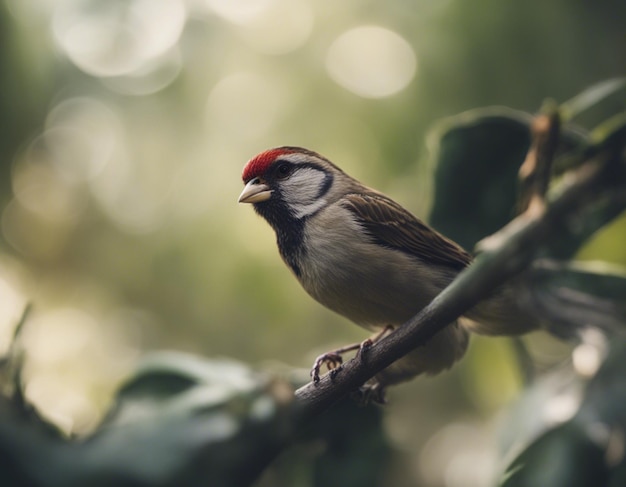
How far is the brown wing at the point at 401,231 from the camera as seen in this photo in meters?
0.60

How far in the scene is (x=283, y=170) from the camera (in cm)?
70

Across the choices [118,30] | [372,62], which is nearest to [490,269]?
[372,62]

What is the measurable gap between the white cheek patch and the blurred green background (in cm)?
11

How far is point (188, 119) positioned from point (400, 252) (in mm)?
584

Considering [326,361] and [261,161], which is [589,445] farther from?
[261,161]

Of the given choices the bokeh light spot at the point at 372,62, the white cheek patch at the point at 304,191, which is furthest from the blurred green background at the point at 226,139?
the white cheek patch at the point at 304,191

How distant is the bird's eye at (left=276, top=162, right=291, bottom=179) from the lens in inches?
27.3

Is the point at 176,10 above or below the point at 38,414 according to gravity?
above

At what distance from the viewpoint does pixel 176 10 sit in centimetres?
98

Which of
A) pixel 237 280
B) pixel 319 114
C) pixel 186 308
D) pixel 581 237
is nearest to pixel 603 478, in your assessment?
pixel 581 237

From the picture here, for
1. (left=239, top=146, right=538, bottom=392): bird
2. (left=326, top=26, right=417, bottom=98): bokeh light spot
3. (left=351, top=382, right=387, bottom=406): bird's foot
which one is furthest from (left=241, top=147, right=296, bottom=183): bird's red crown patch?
(left=326, top=26, right=417, bottom=98): bokeh light spot

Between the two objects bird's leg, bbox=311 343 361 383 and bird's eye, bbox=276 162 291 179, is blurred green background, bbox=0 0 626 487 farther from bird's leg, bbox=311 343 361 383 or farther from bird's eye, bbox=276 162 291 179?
bird's leg, bbox=311 343 361 383

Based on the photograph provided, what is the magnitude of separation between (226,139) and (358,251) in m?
0.41

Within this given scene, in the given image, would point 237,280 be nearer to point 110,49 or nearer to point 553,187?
point 110,49
